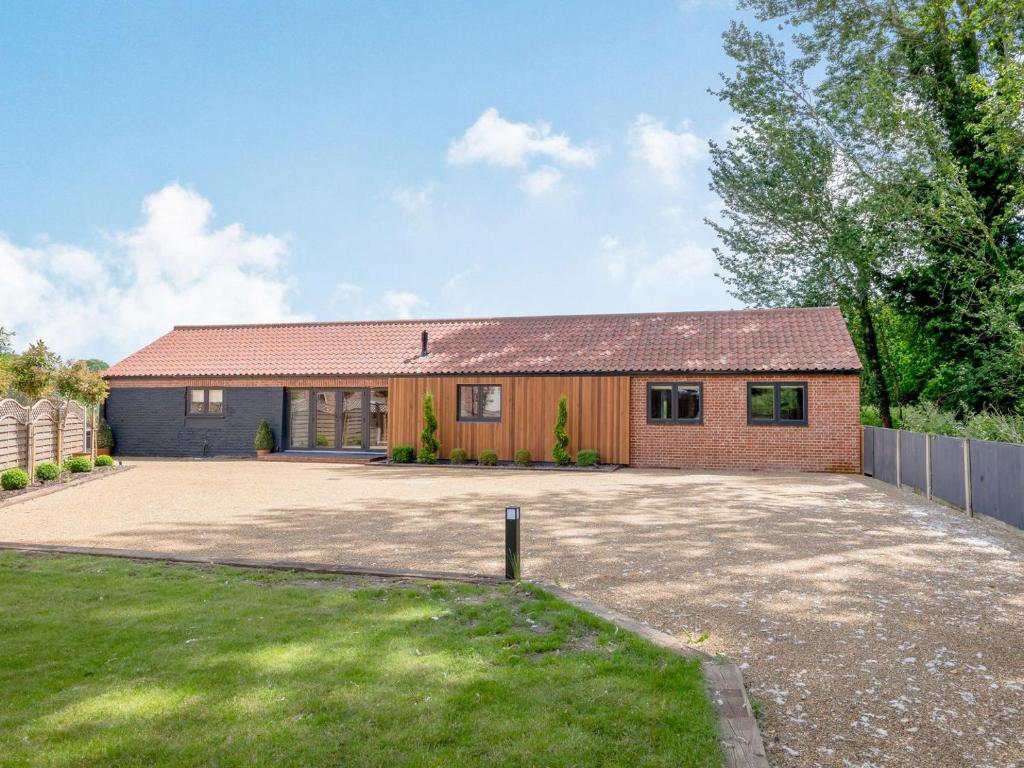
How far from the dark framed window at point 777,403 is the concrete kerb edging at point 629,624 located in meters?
13.7

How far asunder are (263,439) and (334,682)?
61.7 ft

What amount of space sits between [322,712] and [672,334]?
18687 millimetres

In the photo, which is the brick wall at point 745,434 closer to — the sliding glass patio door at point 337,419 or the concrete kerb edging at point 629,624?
the sliding glass patio door at point 337,419

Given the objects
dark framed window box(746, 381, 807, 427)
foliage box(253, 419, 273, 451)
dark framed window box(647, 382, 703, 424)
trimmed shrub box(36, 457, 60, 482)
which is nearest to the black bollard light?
trimmed shrub box(36, 457, 60, 482)

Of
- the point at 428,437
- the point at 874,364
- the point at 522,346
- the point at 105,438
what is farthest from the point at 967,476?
the point at 105,438

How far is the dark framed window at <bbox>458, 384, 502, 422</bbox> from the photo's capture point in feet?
65.9

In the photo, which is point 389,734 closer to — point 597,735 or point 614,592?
point 597,735

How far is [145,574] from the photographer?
625 cm

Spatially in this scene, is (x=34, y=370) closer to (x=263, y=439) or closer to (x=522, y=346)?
(x=263, y=439)

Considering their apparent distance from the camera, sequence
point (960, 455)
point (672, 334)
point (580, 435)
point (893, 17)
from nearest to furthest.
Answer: point (960, 455) < point (580, 435) < point (672, 334) < point (893, 17)

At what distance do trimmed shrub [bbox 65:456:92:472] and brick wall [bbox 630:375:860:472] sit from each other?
520 inches

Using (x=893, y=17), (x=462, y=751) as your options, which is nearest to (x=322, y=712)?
(x=462, y=751)

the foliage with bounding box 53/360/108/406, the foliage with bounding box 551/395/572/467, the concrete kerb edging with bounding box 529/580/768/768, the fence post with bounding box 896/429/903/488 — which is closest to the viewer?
the concrete kerb edging with bounding box 529/580/768/768

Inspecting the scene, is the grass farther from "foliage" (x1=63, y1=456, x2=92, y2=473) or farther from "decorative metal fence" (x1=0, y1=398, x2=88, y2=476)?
"foliage" (x1=63, y1=456, x2=92, y2=473)
